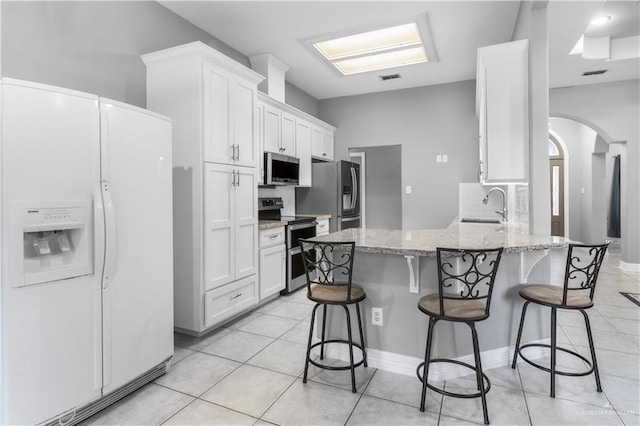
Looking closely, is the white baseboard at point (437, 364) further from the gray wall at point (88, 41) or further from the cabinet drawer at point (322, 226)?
the gray wall at point (88, 41)

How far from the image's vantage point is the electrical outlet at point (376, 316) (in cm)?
231

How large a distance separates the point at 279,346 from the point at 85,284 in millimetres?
1447

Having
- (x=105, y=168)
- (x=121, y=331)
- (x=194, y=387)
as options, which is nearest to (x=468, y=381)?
(x=194, y=387)

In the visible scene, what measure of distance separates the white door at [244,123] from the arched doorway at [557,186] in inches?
298

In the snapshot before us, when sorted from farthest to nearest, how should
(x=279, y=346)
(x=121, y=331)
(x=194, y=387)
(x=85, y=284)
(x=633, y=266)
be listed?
(x=633, y=266) → (x=279, y=346) → (x=194, y=387) → (x=121, y=331) → (x=85, y=284)

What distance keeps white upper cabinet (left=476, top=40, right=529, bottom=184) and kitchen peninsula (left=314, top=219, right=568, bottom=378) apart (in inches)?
25.4

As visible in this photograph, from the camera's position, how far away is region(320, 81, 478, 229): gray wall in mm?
5109

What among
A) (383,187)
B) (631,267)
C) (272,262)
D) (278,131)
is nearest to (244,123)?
(278,131)

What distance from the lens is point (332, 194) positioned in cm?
487

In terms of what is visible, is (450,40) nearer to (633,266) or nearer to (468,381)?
(468,381)

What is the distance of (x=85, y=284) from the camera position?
176 centimetres

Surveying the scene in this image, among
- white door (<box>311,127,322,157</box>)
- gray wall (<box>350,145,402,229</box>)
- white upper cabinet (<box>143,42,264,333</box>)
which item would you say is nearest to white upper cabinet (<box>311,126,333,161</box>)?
white door (<box>311,127,322,157</box>)

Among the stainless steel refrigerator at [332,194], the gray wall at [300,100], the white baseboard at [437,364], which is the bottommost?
the white baseboard at [437,364]

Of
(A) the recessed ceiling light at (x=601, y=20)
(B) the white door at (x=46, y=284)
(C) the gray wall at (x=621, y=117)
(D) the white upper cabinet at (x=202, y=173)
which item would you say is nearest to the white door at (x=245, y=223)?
(D) the white upper cabinet at (x=202, y=173)
